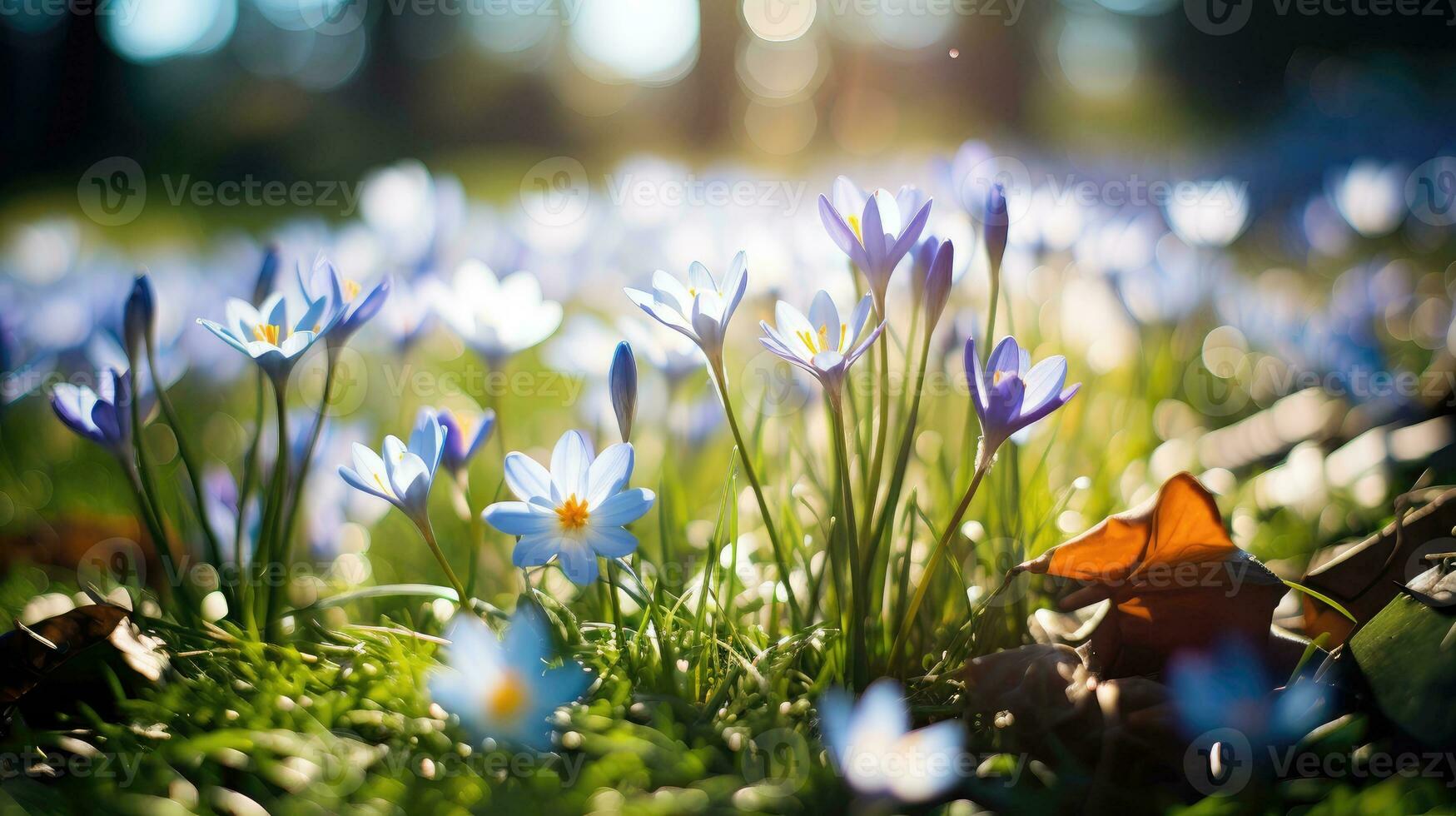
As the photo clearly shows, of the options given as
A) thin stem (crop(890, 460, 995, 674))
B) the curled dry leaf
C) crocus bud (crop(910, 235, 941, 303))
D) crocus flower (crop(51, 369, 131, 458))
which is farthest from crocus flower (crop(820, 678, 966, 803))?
crocus flower (crop(51, 369, 131, 458))

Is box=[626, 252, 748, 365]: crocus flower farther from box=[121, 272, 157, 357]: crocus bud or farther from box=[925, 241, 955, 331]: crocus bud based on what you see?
box=[121, 272, 157, 357]: crocus bud

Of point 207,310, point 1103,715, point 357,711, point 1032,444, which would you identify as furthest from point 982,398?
point 207,310

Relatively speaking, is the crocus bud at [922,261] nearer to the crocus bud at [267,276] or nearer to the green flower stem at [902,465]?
the green flower stem at [902,465]

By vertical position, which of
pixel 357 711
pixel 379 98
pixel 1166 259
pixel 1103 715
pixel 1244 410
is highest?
pixel 379 98

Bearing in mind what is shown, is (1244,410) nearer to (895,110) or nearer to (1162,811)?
(1162,811)

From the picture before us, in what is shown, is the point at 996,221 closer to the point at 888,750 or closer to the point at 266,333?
the point at 888,750

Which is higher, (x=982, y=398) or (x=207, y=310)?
(x=207, y=310)
